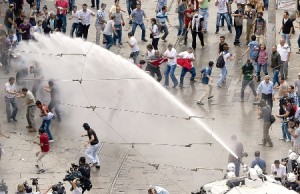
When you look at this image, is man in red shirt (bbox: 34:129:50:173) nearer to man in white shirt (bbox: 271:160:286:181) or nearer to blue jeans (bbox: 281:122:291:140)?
man in white shirt (bbox: 271:160:286:181)

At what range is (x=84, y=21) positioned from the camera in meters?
44.2

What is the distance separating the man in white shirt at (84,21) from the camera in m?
44.1

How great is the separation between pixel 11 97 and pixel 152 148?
5.11 m

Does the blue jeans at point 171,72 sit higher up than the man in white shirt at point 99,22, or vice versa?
the man in white shirt at point 99,22

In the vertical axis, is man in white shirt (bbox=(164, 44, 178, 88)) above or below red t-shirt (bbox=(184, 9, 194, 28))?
below

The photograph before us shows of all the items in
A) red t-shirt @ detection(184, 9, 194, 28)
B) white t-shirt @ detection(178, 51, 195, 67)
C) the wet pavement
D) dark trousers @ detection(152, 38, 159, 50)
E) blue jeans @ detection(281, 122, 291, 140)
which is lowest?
the wet pavement

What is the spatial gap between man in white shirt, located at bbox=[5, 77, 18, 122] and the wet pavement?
0.99ft

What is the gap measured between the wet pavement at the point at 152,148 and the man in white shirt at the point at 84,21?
5.61m

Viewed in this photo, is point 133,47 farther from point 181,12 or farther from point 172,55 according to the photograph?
point 181,12

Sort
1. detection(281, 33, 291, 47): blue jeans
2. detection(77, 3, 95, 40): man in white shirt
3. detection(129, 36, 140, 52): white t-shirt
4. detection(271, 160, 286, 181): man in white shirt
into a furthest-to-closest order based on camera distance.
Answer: detection(77, 3, 95, 40): man in white shirt, detection(281, 33, 291, 47): blue jeans, detection(129, 36, 140, 52): white t-shirt, detection(271, 160, 286, 181): man in white shirt

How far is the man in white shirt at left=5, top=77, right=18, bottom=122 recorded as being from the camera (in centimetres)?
3781

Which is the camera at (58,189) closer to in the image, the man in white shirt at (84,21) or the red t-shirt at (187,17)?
the man in white shirt at (84,21)

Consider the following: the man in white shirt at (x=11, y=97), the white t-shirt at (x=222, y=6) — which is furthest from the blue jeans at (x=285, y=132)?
the white t-shirt at (x=222, y=6)

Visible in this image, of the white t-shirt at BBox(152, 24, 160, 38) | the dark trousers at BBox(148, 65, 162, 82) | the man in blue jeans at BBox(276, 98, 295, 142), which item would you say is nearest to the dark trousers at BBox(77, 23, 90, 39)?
the white t-shirt at BBox(152, 24, 160, 38)
